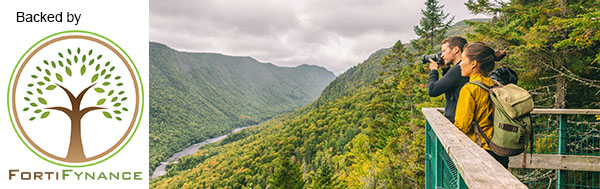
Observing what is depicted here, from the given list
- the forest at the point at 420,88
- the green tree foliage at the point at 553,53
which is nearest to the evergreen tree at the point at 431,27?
the forest at the point at 420,88

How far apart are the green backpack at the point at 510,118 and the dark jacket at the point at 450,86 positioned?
393 millimetres

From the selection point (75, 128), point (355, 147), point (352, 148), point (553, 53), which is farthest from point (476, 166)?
point (352, 148)

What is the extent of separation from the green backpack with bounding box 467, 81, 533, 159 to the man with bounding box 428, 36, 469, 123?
15.8 inches

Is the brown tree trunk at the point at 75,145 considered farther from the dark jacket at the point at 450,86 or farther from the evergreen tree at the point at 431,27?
the evergreen tree at the point at 431,27

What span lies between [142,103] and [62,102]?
4.55ft

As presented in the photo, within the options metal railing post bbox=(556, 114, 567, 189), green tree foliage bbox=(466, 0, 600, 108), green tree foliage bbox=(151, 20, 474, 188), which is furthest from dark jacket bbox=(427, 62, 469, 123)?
green tree foliage bbox=(151, 20, 474, 188)

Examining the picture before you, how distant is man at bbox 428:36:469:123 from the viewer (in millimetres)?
2154

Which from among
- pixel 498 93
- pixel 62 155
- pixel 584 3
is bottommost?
pixel 62 155

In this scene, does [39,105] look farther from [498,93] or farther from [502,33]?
[502,33]

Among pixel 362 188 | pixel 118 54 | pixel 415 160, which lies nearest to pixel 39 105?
pixel 118 54

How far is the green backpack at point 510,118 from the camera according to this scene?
1642mm

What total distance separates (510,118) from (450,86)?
534mm

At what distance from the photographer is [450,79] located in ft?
7.09

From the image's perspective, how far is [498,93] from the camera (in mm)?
1705
